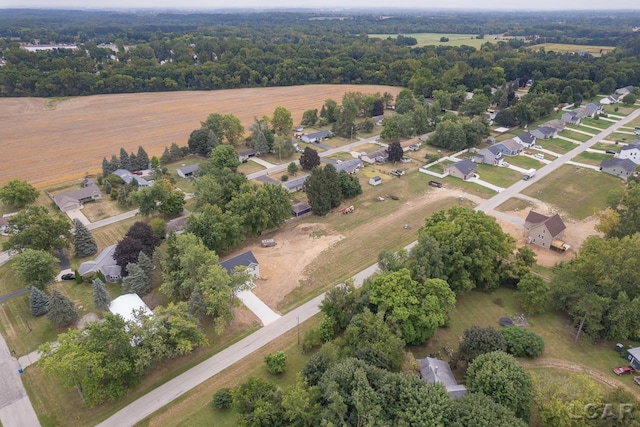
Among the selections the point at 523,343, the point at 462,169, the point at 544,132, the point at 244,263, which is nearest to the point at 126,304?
the point at 244,263

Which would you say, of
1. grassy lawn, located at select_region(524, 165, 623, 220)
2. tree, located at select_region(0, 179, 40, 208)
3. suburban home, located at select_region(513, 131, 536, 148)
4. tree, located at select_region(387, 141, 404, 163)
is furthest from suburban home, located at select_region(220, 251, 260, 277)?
suburban home, located at select_region(513, 131, 536, 148)

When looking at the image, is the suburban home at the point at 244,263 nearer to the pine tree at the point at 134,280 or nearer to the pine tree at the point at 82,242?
the pine tree at the point at 134,280

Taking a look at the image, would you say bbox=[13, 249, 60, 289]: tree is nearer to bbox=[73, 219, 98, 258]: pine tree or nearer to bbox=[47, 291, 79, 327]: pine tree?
bbox=[73, 219, 98, 258]: pine tree

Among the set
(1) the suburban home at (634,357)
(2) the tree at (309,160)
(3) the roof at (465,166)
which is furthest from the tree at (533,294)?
(2) the tree at (309,160)

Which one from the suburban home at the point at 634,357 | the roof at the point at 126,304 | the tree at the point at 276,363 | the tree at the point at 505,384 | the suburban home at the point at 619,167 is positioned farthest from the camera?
the suburban home at the point at 619,167

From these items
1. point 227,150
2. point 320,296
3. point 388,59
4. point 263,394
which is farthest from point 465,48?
point 263,394

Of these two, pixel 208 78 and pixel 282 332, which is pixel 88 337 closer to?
pixel 282 332
